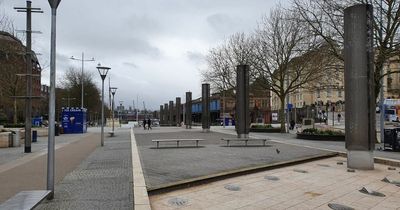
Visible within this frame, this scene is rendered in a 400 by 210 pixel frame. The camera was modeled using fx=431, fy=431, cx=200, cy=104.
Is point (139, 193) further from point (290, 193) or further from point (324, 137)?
point (324, 137)

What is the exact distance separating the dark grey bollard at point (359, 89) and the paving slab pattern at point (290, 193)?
3.15 feet

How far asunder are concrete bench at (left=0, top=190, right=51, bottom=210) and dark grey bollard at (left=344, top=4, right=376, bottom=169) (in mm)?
9253

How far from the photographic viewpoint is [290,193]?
30.4 feet

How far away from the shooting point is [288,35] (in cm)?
3509

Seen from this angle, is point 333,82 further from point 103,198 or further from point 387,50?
point 103,198

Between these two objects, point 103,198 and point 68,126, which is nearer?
point 103,198

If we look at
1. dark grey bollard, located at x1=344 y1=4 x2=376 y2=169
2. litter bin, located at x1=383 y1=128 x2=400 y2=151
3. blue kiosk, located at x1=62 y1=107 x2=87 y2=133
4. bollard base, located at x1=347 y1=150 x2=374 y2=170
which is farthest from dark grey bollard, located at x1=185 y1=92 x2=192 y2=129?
bollard base, located at x1=347 y1=150 x2=374 y2=170

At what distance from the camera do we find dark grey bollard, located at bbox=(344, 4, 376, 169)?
13.2 meters

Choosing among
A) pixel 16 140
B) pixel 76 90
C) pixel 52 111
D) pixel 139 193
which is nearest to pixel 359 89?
pixel 139 193

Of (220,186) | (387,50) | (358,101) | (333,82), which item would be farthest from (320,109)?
(220,186)

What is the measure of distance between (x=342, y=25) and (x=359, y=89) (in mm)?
12055

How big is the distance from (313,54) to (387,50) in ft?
17.3

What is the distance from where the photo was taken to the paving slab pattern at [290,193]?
322 inches

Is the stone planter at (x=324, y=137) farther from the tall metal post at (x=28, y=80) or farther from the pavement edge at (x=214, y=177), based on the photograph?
the tall metal post at (x=28, y=80)
